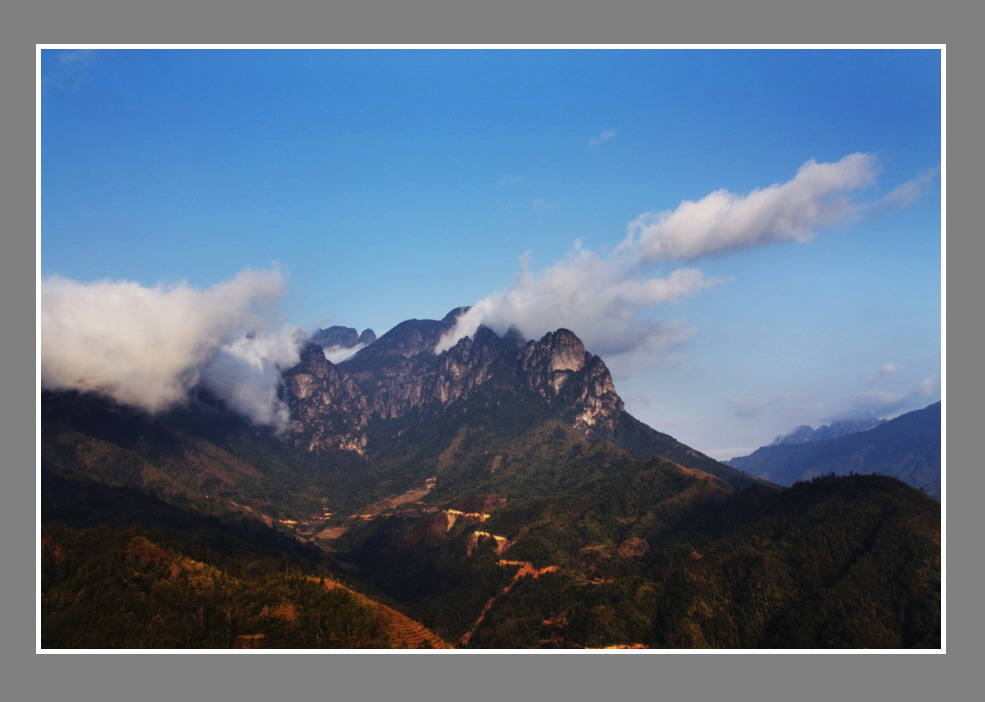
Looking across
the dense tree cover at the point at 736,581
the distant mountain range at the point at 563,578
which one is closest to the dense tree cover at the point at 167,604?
the distant mountain range at the point at 563,578

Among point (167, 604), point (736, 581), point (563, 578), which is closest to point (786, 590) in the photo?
point (736, 581)

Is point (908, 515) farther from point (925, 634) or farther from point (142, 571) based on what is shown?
point (142, 571)

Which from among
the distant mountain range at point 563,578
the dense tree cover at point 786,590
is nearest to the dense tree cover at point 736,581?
the dense tree cover at point 786,590

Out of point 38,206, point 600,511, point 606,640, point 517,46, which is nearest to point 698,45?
point 517,46

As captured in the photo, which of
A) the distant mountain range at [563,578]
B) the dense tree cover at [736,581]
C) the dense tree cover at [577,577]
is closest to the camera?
the dense tree cover at [577,577]

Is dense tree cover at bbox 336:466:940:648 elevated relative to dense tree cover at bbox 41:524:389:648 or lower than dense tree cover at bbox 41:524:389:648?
lower

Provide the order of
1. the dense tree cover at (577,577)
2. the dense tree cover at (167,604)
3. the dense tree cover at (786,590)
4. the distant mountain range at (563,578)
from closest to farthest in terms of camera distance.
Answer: the dense tree cover at (167,604)
the dense tree cover at (577,577)
the distant mountain range at (563,578)
the dense tree cover at (786,590)

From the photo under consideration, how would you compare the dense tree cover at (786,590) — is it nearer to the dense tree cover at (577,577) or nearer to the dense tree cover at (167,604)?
the dense tree cover at (577,577)

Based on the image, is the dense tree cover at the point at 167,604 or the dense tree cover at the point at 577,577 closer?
the dense tree cover at the point at 167,604

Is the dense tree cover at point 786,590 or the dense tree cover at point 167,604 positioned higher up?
the dense tree cover at point 167,604

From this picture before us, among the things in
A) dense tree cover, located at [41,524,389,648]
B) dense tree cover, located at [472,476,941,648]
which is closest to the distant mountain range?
dense tree cover, located at [41,524,389,648]

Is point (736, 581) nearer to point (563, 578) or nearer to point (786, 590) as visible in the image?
point (786, 590)

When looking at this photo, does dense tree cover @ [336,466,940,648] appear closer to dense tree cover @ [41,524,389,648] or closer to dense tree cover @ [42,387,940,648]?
dense tree cover @ [42,387,940,648]
